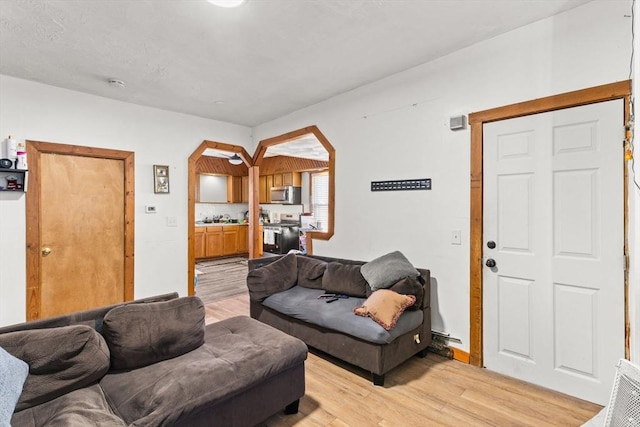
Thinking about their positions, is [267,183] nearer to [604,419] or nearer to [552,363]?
[552,363]

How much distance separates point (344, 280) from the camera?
10.5ft

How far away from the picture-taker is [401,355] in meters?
2.56

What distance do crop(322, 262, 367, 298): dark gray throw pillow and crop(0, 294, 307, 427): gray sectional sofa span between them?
3.67ft

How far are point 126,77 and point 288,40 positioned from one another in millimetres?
1847

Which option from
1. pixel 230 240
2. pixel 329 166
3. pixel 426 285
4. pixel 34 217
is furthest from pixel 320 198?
pixel 34 217

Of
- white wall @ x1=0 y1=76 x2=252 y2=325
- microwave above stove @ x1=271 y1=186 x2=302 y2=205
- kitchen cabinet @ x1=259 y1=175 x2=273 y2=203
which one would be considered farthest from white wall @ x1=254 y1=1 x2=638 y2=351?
kitchen cabinet @ x1=259 y1=175 x2=273 y2=203

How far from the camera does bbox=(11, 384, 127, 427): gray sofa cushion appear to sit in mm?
1323

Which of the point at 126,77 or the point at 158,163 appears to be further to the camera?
the point at 158,163

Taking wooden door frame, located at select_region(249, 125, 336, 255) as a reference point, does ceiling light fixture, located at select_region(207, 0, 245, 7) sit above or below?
above

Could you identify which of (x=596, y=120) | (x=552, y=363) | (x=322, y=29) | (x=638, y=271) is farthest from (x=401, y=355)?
(x=322, y=29)

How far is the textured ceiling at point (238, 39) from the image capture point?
6.98 ft

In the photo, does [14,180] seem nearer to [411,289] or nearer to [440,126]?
[411,289]

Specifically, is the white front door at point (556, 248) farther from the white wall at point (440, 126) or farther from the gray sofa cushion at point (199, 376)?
the gray sofa cushion at point (199, 376)

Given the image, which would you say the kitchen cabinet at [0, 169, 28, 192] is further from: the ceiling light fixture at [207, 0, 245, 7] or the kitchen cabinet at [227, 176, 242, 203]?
the kitchen cabinet at [227, 176, 242, 203]
